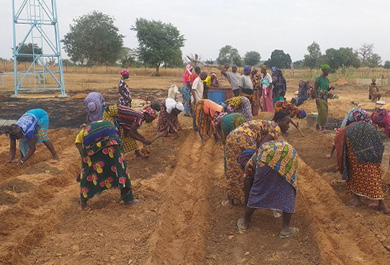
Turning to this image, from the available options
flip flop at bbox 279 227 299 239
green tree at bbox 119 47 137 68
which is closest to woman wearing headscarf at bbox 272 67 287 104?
flip flop at bbox 279 227 299 239

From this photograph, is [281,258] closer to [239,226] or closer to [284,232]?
[284,232]

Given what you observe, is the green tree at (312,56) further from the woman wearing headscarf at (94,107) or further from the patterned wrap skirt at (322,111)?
the woman wearing headscarf at (94,107)

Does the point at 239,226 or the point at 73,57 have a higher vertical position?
the point at 73,57

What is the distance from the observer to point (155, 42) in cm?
3675

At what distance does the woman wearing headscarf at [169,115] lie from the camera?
25.5 feet

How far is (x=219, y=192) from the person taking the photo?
18.0ft

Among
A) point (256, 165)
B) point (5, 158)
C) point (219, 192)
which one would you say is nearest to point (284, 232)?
point (256, 165)

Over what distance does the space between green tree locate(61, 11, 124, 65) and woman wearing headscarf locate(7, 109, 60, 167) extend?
39.1 m

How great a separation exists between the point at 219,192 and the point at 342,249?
208 cm

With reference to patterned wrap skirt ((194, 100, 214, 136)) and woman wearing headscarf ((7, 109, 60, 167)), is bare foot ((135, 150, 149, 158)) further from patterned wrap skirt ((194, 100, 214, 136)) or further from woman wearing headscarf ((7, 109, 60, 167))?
woman wearing headscarf ((7, 109, 60, 167))

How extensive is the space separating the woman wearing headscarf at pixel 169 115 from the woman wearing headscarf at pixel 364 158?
3.81 m

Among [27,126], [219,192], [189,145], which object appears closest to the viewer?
[219,192]

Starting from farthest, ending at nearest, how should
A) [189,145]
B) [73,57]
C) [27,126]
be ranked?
[73,57] → [189,145] → [27,126]

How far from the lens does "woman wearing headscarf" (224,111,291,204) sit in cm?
395
